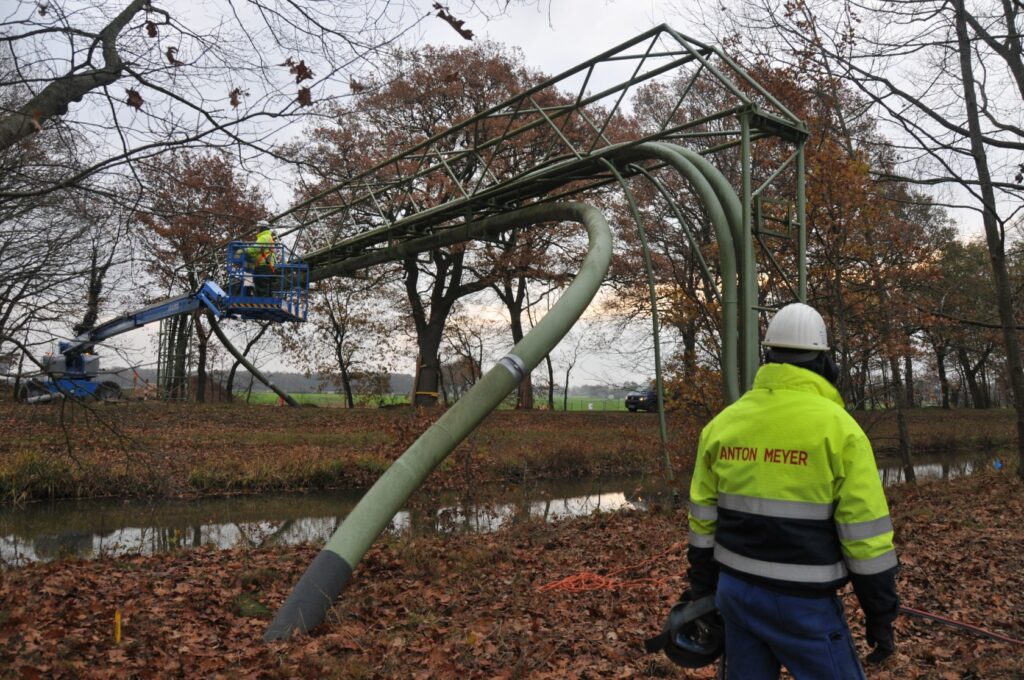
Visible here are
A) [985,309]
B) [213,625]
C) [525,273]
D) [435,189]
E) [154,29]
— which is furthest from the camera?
[985,309]

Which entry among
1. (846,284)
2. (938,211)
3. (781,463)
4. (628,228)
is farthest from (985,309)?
(781,463)

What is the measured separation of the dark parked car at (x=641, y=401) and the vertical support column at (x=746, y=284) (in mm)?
31295

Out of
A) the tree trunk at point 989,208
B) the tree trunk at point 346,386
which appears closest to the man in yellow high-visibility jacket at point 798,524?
the tree trunk at point 989,208

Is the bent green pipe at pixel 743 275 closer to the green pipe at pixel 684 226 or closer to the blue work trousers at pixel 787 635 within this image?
the green pipe at pixel 684 226

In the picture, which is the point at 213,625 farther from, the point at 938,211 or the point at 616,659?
the point at 938,211

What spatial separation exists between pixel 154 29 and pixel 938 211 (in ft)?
98.4

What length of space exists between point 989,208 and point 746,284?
253 inches

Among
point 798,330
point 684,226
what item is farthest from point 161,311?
point 798,330

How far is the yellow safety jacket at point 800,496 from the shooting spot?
267cm

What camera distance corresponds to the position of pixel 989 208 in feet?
39.7

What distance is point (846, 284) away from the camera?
14.1 metres

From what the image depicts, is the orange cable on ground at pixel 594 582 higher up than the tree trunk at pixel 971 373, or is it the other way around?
the tree trunk at pixel 971 373

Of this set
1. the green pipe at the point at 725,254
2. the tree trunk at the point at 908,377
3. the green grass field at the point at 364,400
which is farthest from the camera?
the green grass field at the point at 364,400

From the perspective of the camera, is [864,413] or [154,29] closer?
[154,29]
